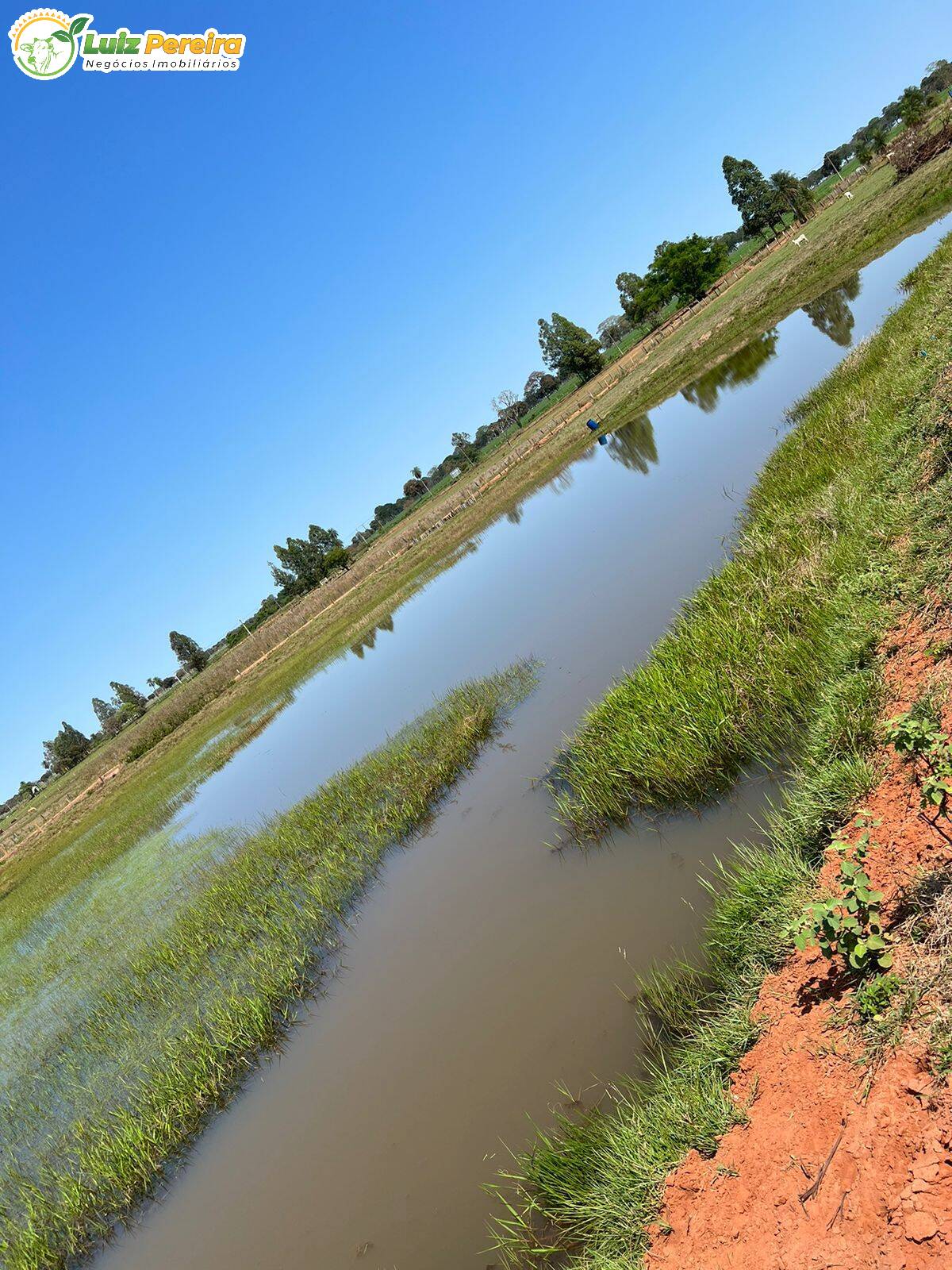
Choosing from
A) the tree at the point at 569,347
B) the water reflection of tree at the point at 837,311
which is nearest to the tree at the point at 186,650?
the tree at the point at 569,347

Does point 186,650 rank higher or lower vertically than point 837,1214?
higher

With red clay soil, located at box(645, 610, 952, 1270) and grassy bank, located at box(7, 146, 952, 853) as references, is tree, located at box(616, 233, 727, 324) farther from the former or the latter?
red clay soil, located at box(645, 610, 952, 1270)

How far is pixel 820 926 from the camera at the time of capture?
3.23 meters

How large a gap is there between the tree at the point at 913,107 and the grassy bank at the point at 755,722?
52.1 m

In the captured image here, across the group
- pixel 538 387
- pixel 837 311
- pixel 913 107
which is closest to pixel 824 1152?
pixel 837 311

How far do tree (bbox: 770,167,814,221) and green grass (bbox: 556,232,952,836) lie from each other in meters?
71.1

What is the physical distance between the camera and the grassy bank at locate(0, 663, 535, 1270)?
6230 mm

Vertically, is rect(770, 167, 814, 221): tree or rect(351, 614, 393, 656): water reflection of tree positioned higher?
rect(770, 167, 814, 221): tree

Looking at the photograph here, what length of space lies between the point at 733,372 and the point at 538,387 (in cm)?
10839

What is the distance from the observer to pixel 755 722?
6.47 metres

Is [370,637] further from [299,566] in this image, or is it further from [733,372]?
[299,566]

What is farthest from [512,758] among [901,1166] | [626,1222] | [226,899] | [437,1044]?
[901,1166]

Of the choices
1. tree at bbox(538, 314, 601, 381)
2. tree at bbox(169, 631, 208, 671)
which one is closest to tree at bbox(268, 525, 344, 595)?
tree at bbox(169, 631, 208, 671)

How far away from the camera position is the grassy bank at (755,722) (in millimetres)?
3525
